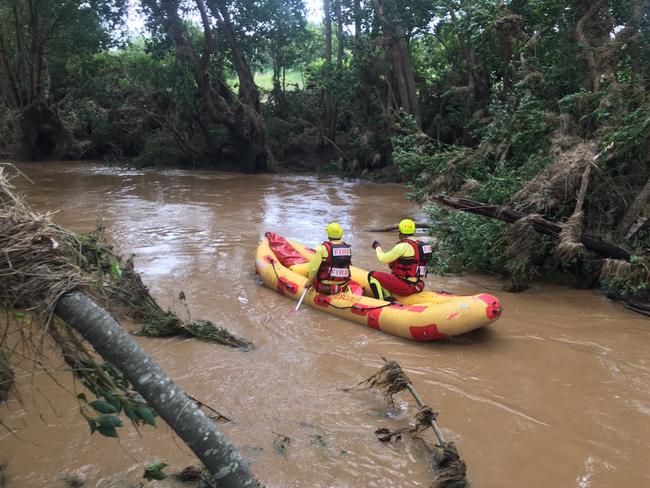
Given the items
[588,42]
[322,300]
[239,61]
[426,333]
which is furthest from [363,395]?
[239,61]

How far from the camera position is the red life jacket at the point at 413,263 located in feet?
21.2

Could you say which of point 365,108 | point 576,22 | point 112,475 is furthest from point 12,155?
point 112,475

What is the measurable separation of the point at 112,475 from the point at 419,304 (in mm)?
3898

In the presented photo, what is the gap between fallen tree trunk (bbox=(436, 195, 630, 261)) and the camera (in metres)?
6.74

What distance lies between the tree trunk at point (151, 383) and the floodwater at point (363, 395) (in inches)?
24.2

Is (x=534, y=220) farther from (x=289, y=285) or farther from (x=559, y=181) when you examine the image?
(x=289, y=285)

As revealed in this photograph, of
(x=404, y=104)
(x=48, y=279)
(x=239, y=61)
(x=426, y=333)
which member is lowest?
(x=426, y=333)

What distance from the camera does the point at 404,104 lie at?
651 inches

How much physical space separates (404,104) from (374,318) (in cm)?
1171

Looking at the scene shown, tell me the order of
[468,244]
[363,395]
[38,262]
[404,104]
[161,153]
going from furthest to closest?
[161,153] < [404,104] < [468,244] < [363,395] < [38,262]

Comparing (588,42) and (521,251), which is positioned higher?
(588,42)

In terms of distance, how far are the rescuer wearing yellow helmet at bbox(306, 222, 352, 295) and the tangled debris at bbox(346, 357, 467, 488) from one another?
6.54 ft

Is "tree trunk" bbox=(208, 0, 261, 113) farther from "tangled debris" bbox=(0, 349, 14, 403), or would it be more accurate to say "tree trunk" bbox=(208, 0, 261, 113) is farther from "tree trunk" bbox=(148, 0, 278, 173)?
"tangled debris" bbox=(0, 349, 14, 403)

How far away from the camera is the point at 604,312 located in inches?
256
